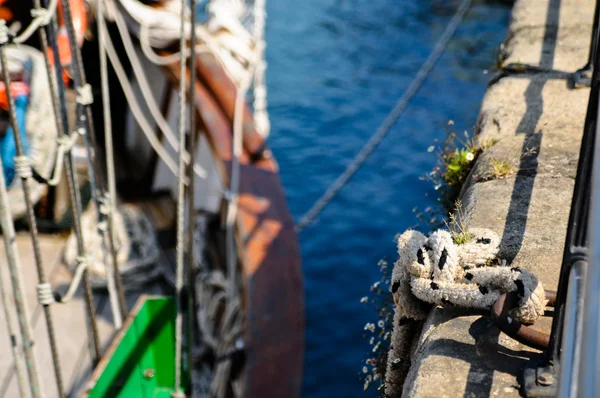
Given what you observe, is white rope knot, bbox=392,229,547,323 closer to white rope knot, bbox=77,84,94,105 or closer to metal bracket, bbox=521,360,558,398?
metal bracket, bbox=521,360,558,398

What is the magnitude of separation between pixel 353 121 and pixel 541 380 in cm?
884

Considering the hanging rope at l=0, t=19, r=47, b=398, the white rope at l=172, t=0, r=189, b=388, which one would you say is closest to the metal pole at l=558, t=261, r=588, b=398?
the white rope at l=172, t=0, r=189, b=388

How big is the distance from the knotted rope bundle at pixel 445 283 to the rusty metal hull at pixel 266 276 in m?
2.26

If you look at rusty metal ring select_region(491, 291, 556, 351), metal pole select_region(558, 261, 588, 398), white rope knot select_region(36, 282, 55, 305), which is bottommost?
white rope knot select_region(36, 282, 55, 305)

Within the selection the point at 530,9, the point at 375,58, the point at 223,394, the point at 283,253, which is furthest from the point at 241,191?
the point at 375,58

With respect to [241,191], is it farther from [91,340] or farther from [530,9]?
[530,9]

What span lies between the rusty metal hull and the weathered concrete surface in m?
1.87

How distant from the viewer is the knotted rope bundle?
152cm

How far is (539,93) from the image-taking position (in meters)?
2.73

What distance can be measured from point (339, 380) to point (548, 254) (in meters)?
4.26

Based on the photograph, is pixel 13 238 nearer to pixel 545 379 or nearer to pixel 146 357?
pixel 146 357

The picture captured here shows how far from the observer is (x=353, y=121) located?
1009cm

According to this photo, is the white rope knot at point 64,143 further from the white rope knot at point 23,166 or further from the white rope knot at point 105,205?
the white rope knot at point 105,205

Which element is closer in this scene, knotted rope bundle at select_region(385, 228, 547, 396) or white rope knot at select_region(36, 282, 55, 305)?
knotted rope bundle at select_region(385, 228, 547, 396)
